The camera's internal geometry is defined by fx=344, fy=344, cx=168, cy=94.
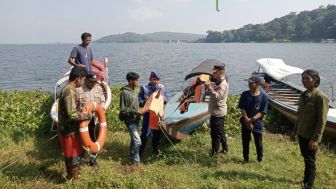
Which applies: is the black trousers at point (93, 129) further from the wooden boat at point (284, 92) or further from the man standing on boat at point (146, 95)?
the wooden boat at point (284, 92)

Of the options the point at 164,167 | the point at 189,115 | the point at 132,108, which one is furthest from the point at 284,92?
the point at 132,108

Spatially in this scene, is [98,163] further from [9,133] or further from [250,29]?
[250,29]

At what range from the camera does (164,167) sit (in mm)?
7152

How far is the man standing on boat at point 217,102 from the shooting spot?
24.0 ft

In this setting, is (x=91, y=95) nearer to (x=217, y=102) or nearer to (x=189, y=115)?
(x=217, y=102)

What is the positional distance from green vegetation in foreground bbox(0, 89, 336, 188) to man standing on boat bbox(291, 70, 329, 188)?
1.92 ft

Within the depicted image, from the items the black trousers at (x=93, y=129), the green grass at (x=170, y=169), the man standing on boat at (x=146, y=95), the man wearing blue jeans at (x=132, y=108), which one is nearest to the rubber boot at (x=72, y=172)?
the green grass at (x=170, y=169)

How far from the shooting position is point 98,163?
715 cm

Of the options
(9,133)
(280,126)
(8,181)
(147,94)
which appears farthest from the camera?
(280,126)

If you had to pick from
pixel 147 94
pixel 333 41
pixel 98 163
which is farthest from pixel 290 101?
pixel 333 41

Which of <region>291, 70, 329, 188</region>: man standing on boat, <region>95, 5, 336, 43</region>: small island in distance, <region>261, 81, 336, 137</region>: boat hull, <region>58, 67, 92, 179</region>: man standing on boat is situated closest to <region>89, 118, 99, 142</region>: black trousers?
<region>58, 67, 92, 179</region>: man standing on boat

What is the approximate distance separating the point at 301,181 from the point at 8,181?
5.36 metres

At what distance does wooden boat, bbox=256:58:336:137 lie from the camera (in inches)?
407

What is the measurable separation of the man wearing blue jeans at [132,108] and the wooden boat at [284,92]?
15.1ft
